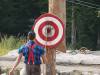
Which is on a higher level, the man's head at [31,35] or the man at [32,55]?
the man's head at [31,35]

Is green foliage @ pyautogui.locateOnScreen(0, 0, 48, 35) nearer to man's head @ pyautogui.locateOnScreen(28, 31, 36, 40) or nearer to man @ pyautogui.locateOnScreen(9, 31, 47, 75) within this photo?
man @ pyautogui.locateOnScreen(9, 31, 47, 75)

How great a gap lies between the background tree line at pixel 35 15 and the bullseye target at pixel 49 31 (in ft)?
80.1

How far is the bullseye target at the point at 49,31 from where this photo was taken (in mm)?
10945

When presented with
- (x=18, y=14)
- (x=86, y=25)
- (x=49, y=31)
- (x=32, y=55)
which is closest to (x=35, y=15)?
(x=18, y=14)

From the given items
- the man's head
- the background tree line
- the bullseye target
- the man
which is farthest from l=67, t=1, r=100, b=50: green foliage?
the man's head

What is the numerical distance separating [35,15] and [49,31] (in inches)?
1248

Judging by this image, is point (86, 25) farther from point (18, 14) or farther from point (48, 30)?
point (48, 30)

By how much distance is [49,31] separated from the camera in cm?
1103

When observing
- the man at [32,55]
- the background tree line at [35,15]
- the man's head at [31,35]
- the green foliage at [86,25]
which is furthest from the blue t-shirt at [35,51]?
the green foliage at [86,25]

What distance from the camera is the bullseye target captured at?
10.9 m

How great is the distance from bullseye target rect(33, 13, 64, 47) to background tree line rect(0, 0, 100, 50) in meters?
24.4

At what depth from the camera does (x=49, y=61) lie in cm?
1106

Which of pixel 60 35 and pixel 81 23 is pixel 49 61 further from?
pixel 81 23

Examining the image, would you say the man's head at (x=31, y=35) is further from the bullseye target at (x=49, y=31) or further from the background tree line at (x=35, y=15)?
the background tree line at (x=35, y=15)
